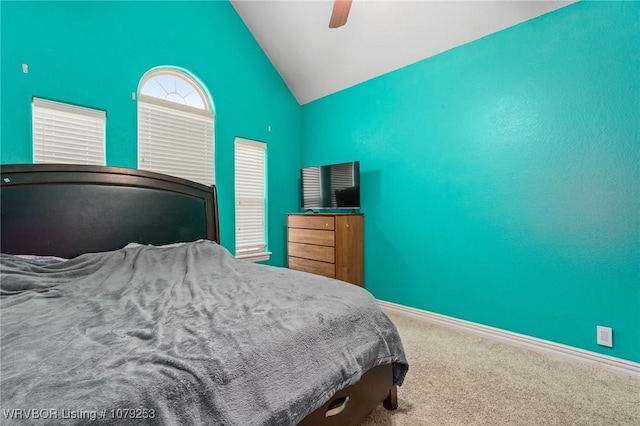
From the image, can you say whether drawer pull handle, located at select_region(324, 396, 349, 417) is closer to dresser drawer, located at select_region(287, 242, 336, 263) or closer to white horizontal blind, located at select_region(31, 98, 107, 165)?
dresser drawer, located at select_region(287, 242, 336, 263)

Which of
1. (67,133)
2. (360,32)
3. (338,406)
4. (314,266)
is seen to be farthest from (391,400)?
(360,32)

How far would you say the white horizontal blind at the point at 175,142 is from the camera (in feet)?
9.07

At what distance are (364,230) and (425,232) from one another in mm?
749

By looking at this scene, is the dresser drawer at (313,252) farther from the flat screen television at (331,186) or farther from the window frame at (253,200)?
the flat screen television at (331,186)

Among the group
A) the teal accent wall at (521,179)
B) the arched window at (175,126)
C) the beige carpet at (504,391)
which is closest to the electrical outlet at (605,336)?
the teal accent wall at (521,179)

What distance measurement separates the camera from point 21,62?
212 cm

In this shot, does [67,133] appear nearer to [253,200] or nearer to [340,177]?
[253,200]

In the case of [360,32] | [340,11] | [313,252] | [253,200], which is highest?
[360,32]

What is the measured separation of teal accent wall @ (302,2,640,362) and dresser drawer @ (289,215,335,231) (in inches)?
22.3

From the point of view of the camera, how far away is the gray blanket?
2.19ft

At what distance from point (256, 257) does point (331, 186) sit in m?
1.28

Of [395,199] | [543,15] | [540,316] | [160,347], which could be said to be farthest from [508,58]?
[160,347]

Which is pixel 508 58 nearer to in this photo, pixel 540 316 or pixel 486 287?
pixel 486 287

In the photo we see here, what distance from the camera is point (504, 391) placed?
1680mm
